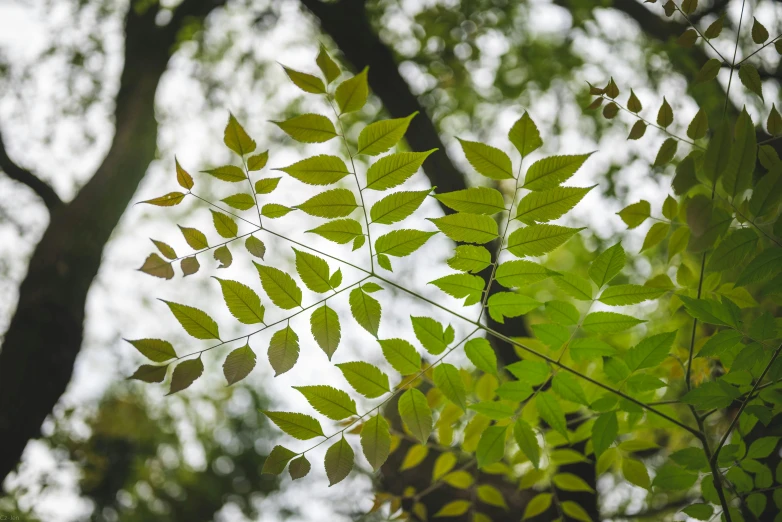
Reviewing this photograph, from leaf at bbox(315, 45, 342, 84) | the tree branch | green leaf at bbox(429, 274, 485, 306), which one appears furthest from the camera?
the tree branch

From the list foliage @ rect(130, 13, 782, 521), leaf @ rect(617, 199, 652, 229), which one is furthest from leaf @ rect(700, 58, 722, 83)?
leaf @ rect(617, 199, 652, 229)

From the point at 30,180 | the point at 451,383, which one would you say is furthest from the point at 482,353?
the point at 30,180

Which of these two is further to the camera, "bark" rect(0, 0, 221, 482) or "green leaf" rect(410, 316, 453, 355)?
"bark" rect(0, 0, 221, 482)

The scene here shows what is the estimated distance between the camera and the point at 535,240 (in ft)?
2.68

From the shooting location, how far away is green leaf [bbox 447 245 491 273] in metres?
0.85

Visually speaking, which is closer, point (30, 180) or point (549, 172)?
point (549, 172)

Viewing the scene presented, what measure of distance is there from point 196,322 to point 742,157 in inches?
32.9

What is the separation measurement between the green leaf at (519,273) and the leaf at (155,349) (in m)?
0.59

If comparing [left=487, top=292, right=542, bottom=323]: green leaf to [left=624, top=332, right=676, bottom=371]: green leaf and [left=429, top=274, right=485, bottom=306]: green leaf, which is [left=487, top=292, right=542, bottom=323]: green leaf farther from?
[left=624, top=332, right=676, bottom=371]: green leaf

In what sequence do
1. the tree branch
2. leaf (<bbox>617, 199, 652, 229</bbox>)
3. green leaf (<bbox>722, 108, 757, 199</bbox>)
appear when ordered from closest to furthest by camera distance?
green leaf (<bbox>722, 108, 757, 199</bbox>)
leaf (<bbox>617, 199, 652, 229</bbox>)
the tree branch

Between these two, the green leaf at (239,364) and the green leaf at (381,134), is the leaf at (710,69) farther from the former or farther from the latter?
the green leaf at (239,364)

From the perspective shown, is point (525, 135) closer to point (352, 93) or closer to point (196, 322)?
point (352, 93)

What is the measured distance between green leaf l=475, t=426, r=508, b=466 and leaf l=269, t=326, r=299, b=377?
423mm

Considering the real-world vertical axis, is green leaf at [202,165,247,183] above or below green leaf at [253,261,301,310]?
above
